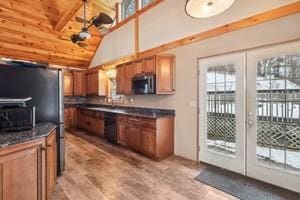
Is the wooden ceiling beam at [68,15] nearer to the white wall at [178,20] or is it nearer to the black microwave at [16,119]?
the white wall at [178,20]

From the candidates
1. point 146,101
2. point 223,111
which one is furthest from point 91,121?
point 223,111

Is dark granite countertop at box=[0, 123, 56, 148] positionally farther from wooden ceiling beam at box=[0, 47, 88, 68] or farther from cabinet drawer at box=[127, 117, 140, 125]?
wooden ceiling beam at box=[0, 47, 88, 68]

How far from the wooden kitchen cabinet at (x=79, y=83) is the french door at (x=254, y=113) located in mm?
5570

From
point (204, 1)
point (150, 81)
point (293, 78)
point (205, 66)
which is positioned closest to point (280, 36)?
point (293, 78)

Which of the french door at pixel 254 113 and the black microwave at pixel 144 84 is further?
the black microwave at pixel 144 84

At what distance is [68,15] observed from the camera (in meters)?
4.56

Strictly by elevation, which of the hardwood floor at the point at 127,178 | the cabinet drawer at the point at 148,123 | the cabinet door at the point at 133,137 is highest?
the cabinet drawer at the point at 148,123

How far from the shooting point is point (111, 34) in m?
6.08

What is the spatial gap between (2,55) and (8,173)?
5.76 metres

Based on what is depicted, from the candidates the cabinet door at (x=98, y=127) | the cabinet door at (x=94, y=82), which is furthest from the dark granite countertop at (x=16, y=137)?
the cabinet door at (x=94, y=82)

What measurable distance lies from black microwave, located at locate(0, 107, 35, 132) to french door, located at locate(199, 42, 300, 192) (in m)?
2.89

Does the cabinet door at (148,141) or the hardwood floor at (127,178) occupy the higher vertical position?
the cabinet door at (148,141)

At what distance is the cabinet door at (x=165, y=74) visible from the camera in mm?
3814

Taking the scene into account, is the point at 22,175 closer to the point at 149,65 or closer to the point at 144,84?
the point at 144,84
